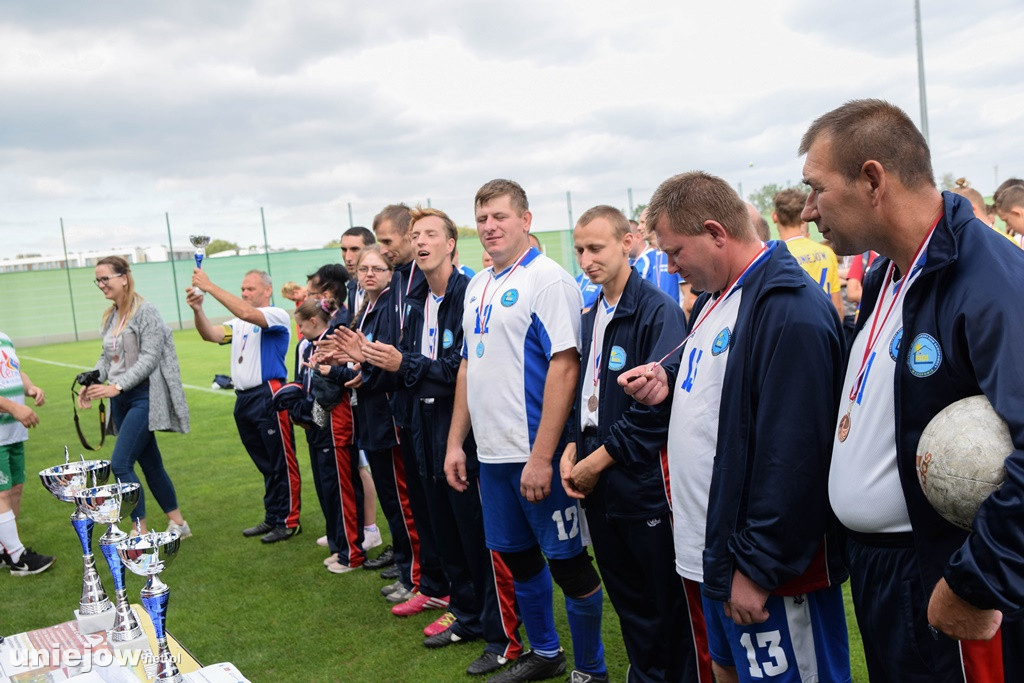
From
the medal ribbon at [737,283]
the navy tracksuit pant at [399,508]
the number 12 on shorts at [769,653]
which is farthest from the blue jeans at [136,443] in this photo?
the number 12 on shorts at [769,653]

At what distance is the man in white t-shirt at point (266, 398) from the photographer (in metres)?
6.60

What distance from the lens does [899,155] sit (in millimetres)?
1940

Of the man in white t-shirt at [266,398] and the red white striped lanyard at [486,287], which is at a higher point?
the red white striped lanyard at [486,287]

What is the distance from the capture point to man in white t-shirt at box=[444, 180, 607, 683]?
11.9 ft

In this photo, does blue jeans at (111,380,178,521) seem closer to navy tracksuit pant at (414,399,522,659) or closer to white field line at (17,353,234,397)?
navy tracksuit pant at (414,399,522,659)

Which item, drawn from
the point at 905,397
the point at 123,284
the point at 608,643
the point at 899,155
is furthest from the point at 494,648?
the point at 123,284

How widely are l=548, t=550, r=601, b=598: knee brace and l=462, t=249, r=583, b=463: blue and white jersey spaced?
0.51 metres

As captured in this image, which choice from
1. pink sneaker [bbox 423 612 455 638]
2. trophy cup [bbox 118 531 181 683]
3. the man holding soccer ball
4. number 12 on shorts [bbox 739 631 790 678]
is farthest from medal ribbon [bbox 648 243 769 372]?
pink sneaker [bbox 423 612 455 638]

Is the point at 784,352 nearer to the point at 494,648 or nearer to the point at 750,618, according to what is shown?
the point at 750,618

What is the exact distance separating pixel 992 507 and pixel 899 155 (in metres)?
0.84

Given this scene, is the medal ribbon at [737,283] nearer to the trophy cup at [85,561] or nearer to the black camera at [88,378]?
the trophy cup at [85,561]

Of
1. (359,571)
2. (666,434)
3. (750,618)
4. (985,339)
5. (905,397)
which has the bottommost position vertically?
(359,571)

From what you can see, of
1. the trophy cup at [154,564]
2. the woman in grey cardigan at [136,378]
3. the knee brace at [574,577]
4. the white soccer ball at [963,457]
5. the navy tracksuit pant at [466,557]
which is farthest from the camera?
the woman in grey cardigan at [136,378]

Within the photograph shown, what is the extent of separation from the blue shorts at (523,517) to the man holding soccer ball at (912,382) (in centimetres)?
168
